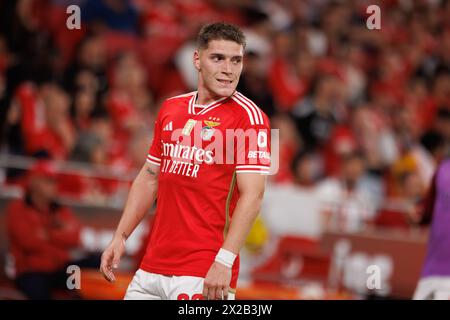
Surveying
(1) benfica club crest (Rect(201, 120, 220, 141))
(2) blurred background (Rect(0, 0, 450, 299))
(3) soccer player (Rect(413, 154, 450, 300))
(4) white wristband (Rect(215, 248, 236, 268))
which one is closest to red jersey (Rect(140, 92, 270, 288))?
(1) benfica club crest (Rect(201, 120, 220, 141))

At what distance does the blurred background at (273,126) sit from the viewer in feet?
30.7

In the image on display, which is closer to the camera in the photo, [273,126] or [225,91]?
[225,91]

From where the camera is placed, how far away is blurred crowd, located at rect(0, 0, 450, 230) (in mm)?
10484

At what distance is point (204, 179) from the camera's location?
5012 mm

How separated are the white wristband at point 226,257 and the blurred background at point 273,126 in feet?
9.19

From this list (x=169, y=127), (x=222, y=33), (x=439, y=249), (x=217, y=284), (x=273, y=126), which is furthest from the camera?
(x=273, y=126)

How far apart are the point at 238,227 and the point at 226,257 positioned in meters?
0.16

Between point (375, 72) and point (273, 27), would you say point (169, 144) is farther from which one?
point (375, 72)

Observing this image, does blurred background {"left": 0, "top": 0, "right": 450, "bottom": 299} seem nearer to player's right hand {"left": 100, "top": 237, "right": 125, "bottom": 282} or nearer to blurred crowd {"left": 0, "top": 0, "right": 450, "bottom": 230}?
blurred crowd {"left": 0, "top": 0, "right": 450, "bottom": 230}

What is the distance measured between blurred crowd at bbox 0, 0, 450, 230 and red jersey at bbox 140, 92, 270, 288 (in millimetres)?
3548

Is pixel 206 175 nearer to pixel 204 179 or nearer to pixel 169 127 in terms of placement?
pixel 204 179

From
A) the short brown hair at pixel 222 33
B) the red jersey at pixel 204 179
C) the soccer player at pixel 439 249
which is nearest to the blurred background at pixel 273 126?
the soccer player at pixel 439 249

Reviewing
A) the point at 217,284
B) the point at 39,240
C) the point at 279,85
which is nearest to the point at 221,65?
the point at 217,284

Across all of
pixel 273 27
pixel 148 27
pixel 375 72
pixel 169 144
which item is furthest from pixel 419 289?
pixel 375 72
